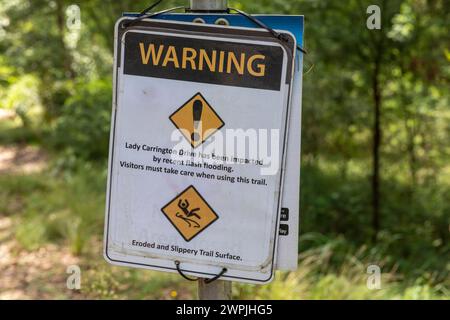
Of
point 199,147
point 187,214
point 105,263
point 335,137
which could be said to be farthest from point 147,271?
point 335,137

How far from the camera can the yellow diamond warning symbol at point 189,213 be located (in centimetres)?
195

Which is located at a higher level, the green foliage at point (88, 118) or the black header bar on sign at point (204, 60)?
the black header bar on sign at point (204, 60)

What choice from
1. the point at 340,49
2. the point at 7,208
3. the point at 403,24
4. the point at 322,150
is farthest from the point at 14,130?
the point at 403,24

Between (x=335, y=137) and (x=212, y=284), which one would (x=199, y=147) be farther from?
(x=335, y=137)

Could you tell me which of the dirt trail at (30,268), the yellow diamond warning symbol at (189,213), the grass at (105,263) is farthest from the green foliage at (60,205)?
the yellow diamond warning symbol at (189,213)

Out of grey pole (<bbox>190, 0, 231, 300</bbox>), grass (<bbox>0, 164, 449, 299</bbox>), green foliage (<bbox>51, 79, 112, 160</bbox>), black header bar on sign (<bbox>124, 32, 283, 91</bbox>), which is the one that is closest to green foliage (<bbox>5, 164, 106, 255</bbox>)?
grass (<bbox>0, 164, 449, 299</bbox>)

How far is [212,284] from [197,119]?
623 millimetres

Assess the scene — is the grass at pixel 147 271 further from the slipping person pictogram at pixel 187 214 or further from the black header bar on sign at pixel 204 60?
the black header bar on sign at pixel 204 60

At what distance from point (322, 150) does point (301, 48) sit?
300 inches

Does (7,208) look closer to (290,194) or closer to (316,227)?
(316,227)

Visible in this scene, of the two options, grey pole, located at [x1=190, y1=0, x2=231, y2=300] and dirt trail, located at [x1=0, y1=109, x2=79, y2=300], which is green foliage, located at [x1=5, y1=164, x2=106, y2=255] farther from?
grey pole, located at [x1=190, y1=0, x2=231, y2=300]

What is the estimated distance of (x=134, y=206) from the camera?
199cm

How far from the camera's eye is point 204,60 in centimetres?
189

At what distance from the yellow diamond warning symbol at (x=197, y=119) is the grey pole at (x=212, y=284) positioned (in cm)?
33
